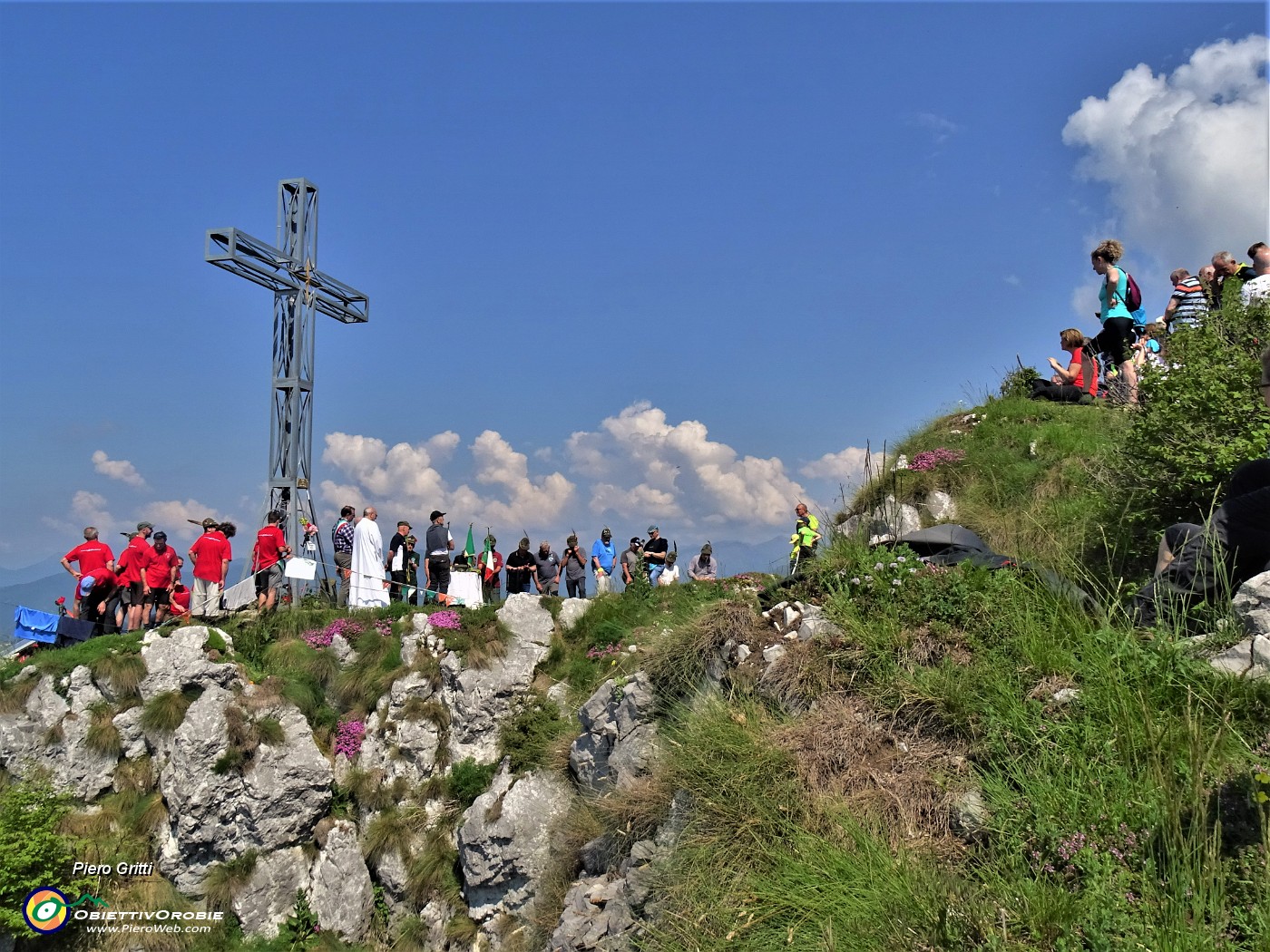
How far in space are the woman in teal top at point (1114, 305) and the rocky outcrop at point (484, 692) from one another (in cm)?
1180

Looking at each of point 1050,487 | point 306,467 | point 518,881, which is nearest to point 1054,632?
point 1050,487

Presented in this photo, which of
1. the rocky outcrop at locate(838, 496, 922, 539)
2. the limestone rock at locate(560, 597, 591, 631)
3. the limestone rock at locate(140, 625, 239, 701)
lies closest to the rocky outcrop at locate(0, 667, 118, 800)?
the limestone rock at locate(140, 625, 239, 701)

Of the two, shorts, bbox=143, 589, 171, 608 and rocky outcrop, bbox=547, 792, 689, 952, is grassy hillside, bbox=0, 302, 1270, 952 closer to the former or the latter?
rocky outcrop, bbox=547, 792, 689, 952

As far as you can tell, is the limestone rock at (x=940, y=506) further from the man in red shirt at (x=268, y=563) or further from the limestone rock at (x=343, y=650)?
the man in red shirt at (x=268, y=563)

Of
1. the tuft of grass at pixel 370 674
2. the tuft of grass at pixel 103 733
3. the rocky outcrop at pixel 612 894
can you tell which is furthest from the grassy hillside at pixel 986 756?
the tuft of grass at pixel 103 733

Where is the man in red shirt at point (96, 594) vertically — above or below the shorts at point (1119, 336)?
below

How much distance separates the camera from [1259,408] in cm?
706

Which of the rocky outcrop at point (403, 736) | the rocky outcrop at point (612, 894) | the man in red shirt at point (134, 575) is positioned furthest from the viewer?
the man in red shirt at point (134, 575)

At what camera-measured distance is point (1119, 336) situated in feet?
41.8

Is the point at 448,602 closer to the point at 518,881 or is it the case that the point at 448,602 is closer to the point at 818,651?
the point at 518,881

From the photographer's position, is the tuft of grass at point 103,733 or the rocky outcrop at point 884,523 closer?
the rocky outcrop at point 884,523

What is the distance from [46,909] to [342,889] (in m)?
4.56

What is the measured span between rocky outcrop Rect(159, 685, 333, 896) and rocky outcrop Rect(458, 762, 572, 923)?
11.6 ft

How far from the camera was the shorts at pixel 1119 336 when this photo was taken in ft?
41.4
